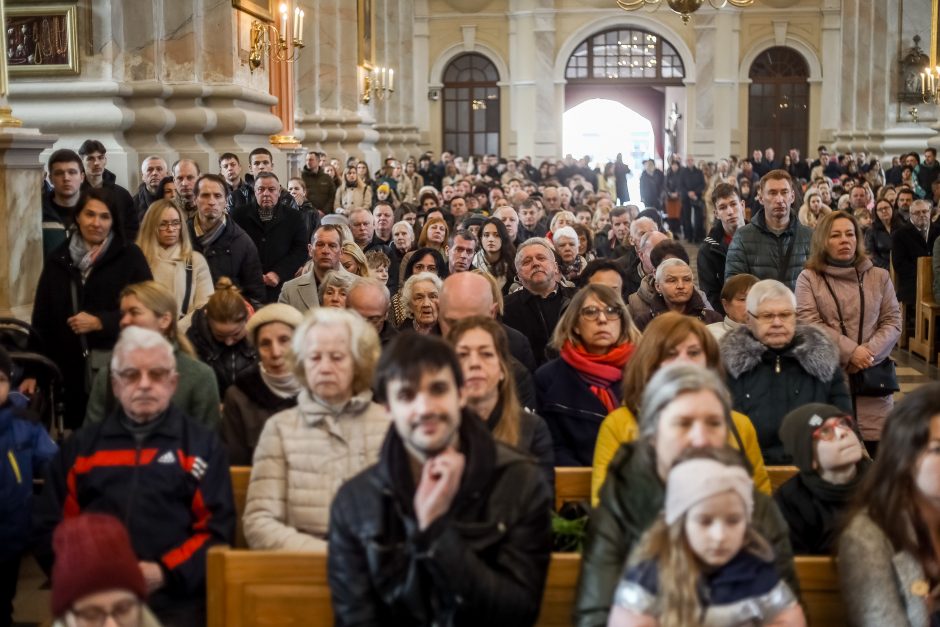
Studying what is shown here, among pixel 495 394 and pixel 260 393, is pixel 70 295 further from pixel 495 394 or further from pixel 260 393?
pixel 495 394

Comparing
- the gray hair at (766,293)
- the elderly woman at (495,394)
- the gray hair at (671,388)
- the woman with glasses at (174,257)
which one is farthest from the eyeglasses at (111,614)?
the woman with glasses at (174,257)

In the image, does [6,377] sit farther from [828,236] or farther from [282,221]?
[282,221]

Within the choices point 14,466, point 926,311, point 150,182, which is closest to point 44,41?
point 150,182

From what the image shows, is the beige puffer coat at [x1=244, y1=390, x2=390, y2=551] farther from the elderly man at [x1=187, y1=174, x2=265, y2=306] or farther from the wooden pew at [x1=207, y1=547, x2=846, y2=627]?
the elderly man at [x1=187, y1=174, x2=265, y2=306]

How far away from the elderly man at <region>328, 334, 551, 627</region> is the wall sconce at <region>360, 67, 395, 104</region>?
19.3 meters

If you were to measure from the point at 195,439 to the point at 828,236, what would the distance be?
4130 millimetres

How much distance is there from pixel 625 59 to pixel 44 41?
26.3m

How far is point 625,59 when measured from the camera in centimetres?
3547

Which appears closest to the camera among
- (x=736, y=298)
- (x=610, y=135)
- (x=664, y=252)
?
(x=736, y=298)

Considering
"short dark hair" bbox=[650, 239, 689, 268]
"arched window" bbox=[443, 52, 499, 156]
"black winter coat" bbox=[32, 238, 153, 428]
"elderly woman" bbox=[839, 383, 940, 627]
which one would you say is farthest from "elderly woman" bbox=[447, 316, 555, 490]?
"arched window" bbox=[443, 52, 499, 156]

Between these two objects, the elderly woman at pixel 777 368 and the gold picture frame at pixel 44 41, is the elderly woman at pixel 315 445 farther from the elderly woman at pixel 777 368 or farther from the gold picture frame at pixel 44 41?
the gold picture frame at pixel 44 41

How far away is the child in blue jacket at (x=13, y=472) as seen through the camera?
15.9 ft

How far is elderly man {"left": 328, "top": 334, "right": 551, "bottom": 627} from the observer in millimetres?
3455

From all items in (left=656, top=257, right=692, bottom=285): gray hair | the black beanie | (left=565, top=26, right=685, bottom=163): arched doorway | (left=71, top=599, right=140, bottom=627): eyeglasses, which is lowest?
(left=71, top=599, right=140, bottom=627): eyeglasses
